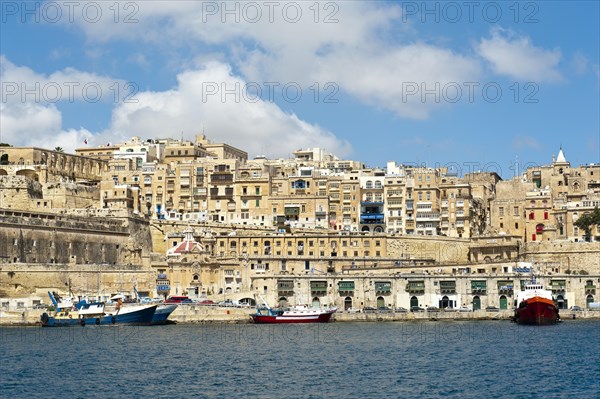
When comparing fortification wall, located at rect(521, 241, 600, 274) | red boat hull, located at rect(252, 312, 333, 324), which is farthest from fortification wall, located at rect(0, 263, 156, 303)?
fortification wall, located at rect(521, 241, 600, 274)

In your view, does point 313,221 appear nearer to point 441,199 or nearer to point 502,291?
point 441,199

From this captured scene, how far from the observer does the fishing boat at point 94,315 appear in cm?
7519

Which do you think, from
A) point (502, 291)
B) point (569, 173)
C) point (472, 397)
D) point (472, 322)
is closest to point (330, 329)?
point (472, 322)

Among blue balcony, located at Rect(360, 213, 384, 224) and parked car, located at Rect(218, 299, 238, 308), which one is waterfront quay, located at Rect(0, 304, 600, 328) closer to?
parked car, located at Rect(218, 299, 238, 308)

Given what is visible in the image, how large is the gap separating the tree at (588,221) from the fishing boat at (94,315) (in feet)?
132

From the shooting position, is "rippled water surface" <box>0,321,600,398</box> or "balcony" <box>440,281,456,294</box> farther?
"balcony" <box>440,281,456,294</box>

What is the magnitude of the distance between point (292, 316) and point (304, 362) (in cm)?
2570

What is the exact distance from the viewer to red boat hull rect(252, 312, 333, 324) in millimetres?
77375

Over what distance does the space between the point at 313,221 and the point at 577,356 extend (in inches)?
1938

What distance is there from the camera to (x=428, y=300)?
3246 inches

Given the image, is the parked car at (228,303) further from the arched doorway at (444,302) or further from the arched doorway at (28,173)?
the arched doorway at (28,173)

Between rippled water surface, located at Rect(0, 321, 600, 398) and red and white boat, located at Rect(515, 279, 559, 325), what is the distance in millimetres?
2660

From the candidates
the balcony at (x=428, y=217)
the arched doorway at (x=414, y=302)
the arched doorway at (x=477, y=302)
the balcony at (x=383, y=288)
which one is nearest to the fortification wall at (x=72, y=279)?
the balcony at (x=383, y=288)

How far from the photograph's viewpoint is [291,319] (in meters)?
77.9
